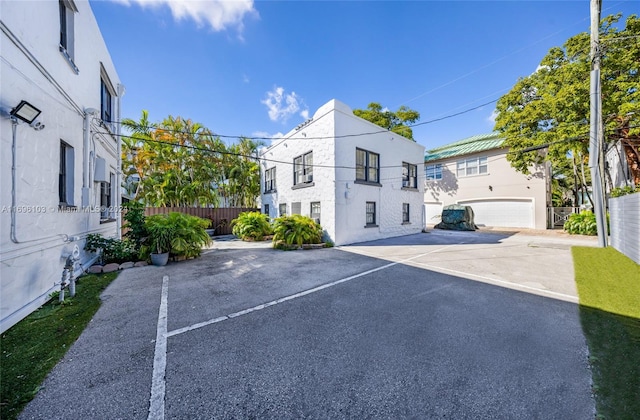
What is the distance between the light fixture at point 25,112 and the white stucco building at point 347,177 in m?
8.00

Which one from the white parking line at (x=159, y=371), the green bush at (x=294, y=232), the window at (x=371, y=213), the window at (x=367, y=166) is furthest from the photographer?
the window at (x=371, y=213)

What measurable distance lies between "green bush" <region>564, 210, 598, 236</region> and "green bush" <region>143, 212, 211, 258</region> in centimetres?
1853

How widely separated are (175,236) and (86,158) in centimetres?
268

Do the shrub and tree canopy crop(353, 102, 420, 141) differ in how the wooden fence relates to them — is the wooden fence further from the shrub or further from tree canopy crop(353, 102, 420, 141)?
tree canopy crop(353, 102, 420, 141)

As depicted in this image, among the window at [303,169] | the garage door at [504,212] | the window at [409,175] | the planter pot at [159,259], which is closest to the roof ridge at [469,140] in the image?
the garage door at [504,212]

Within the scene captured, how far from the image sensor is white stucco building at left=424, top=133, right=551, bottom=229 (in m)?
16.6

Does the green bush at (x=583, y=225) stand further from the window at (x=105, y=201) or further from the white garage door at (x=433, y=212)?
the window at (x=105, y=201)

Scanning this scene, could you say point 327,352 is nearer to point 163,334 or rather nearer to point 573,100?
point 163,334

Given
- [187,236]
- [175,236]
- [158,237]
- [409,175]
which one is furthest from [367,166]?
[158,237]

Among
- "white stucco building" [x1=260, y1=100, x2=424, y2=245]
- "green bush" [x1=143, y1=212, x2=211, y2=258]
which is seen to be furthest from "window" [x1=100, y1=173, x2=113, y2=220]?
"white stucco building" [x1=260, y1=100, x2=424, y2=245]

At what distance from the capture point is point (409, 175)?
1423 centimetres

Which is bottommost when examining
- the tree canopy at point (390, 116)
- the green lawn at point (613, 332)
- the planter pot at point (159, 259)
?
the green lawn at point (613, 332)

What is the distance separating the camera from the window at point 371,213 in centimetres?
1158

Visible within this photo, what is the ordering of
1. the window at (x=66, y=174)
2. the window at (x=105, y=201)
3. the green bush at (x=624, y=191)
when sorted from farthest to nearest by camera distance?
1. the green bush at (x=624, y=191)
2. the window at (x=105, y=201)
3. the window at (x=66, y=174)
